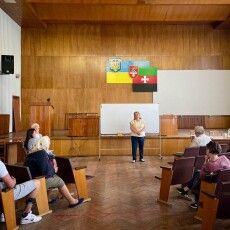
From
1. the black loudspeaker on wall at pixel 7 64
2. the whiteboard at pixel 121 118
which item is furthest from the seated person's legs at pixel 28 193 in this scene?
the black loudspeaker on wall at pixel 7 64

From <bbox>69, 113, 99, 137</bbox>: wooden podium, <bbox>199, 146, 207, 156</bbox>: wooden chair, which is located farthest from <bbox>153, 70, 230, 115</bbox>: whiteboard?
<bbox>199, 146, 207, 156</bbox>: wooden chair

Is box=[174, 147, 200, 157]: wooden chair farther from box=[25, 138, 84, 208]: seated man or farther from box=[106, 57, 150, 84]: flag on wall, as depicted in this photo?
box=[106, 57, 150, 84]: flag on wall

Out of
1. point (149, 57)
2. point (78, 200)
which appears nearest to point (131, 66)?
point (149, 57)

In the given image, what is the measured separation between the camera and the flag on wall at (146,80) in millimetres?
13148

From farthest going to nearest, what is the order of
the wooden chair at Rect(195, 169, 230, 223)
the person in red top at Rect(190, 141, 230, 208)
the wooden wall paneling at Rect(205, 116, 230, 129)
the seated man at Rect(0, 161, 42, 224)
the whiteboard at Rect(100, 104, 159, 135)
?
the wooden wall paneling at Rect(205, 116, 230, 129), the whiteboard at Rect(100, 104, 159, 135), the person in red top at Rect(190, 141, 230, 208), the seated man at Rect(0, 161, 42, 224), the wooden chair at Rect(195, 169, 230, 223)

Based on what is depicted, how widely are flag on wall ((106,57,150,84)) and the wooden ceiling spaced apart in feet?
4.69

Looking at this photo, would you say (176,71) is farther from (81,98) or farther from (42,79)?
(42,79)

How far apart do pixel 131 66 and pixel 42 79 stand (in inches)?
127

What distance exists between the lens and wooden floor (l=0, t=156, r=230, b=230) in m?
4.07

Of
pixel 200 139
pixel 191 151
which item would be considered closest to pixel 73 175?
pixel 191 151

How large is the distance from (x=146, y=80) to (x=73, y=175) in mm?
8559

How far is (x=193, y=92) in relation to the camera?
13.3 metres

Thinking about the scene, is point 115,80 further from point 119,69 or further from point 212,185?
point 212,185

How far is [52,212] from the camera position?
4617mm
